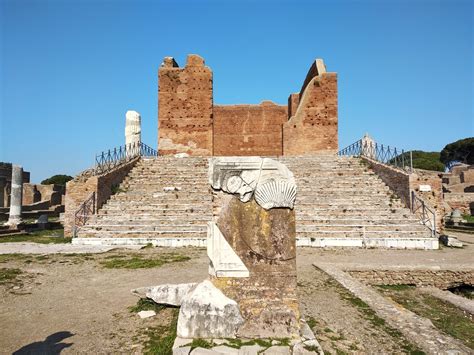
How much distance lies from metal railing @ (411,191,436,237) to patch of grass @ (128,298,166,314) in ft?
31.5

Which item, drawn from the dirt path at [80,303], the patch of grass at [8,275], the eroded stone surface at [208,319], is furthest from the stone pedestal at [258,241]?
the patch of grass at [8,275]

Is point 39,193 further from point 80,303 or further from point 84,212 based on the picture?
point 80,303

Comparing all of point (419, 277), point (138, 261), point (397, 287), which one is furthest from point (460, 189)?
point (138, 261)

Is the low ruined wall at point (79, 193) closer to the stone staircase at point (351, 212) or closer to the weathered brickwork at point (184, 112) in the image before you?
the stone staircase at point (351, 212)

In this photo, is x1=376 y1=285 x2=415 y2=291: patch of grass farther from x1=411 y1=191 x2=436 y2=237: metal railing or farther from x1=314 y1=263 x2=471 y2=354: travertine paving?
x1=411 y1=191 x2=436 y2=237: metal railing

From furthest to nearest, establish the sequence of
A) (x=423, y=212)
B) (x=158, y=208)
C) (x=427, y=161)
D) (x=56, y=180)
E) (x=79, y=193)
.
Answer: (x=56, y=180), (x=427, y=161), (x=158, y=208), (x=79, y=193), (x=423, y=212)

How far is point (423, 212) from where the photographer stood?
479 inches

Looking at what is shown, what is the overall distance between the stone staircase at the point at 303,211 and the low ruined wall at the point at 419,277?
11.2 ft

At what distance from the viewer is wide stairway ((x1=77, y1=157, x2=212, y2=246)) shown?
1164 centimetres

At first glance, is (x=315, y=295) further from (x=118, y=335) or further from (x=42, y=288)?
(x=42, y=288)

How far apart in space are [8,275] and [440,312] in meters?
7.77

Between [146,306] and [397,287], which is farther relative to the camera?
[397,287]

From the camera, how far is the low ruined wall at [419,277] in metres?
7.44

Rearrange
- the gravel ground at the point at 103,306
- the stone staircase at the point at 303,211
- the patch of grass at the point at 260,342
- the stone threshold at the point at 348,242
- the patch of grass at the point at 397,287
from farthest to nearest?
the stone staircase at the point at 303,211 → the stone threshold at the point at 348,242 → the patch of grass at the point at 397,287 → the gravel ground at the point at 103,306 → the patch of grass at the point at 260,342
